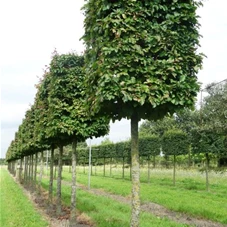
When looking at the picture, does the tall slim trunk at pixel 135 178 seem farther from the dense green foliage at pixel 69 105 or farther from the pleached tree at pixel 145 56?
the dense green foliage at pixel 69 105

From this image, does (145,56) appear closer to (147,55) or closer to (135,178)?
(147,55)

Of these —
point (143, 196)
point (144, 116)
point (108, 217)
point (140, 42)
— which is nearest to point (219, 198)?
point (143, 196)

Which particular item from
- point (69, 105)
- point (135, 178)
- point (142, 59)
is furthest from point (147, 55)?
point (69, 105)

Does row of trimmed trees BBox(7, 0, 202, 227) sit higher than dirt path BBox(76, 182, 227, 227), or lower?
higher

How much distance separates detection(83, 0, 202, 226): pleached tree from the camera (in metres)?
5.06

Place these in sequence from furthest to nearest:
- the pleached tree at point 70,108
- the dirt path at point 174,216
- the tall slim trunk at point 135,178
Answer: the dirt path at point 174,216
the pleached tree at point 70,108
the tall slim trunk at point 135,178

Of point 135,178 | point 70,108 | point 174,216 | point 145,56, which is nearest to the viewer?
point 145,56

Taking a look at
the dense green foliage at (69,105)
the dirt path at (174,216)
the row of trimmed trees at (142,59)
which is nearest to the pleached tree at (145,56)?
the row of trimmed trees at (142,59)

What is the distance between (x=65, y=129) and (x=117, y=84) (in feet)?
15.5

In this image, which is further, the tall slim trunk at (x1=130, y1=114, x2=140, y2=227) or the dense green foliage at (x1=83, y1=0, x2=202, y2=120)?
the tall slim trunk at (x1=130, y1=114, x2=140, y2=227)

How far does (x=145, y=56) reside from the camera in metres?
5.30

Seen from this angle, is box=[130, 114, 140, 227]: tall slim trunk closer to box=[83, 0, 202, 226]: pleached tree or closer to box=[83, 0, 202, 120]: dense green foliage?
box=[83, 0, 202, 226]: pleached tree

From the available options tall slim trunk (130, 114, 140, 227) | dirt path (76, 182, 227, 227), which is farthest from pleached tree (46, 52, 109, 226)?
tall slim trunk (130, 114, 140, 227)

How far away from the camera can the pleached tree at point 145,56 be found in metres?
5.06
